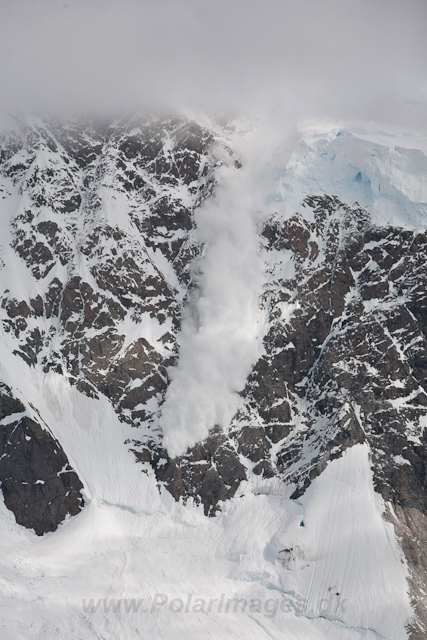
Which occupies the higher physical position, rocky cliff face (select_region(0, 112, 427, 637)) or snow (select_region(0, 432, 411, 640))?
rocky cliff face (select_region(0, 112, 427, 637))

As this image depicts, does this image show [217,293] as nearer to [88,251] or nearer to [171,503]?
[88,251]

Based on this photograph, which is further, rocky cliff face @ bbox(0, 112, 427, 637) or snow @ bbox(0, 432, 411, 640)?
rocky cliff face @ bbox(0, 112, 427, 637)

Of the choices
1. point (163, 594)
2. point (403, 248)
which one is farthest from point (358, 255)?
point (163, 594)

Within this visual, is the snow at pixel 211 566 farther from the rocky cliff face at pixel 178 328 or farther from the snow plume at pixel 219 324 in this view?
the snow plume at pixel 219 324

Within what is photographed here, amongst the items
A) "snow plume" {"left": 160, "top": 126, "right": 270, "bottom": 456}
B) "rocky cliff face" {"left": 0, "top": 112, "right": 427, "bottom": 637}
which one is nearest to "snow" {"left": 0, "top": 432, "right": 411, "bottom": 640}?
"rocky cliff face" {"left": 0, "top": 112, "right": 427, "bottom": 637}

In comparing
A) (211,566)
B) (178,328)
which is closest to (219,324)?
A: (178,328)

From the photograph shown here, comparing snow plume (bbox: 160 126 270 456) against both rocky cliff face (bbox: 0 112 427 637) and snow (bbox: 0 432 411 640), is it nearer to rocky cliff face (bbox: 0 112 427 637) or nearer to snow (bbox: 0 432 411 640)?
rocky cliff face (bbox: 0 112 427 637)
